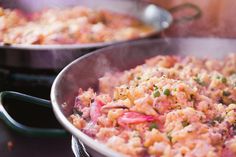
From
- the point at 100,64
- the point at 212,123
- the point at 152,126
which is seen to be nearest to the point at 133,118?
the point at 152,126

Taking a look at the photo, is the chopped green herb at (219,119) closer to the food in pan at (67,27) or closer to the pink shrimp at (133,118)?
the pink shrimp at (133,118)

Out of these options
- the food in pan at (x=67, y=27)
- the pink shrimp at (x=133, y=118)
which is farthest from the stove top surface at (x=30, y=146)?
the pink shrimp at (x=133, y=118)

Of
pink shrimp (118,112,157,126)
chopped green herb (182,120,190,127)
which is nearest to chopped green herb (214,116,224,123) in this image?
chopped green herb (182,120,190,127)

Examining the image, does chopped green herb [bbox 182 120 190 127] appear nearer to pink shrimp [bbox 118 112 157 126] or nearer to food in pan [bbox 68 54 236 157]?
food in pan [bbox 68 54 236 157]

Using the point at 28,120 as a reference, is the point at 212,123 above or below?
above

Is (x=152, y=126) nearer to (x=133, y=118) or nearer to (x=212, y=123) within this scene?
(x=133, y=118)

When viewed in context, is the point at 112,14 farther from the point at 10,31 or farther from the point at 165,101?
the point at 165,101
